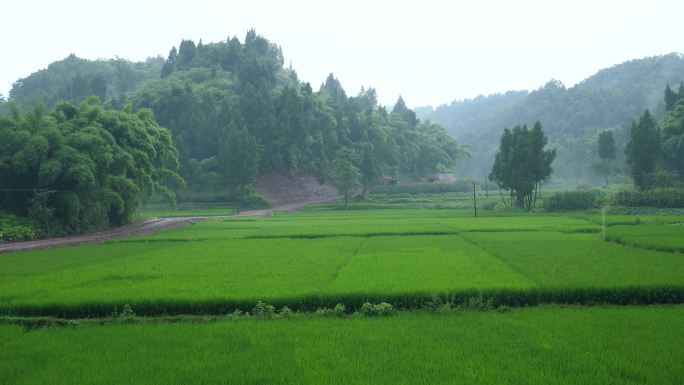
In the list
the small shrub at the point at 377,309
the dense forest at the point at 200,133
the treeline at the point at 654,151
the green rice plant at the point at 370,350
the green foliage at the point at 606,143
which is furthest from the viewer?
the green foliage at the point at 606,143

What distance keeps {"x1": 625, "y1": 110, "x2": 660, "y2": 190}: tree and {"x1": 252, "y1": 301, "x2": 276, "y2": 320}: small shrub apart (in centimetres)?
3932

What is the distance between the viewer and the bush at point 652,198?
113 feet

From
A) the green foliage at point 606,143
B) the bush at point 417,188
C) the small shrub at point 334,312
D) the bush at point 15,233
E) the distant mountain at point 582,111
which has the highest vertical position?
the distant mountain at point 582,111

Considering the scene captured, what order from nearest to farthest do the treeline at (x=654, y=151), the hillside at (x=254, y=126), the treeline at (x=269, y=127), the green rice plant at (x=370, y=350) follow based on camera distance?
1. the green rice plant at (x=370, y=350)
2. the treeline at (x=654, y=151)
3. the hillside at (x=254, y=126)
4. the treeline at (x=269, y=127)

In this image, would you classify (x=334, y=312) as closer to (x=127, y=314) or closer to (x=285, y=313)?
(x=285, y=313)

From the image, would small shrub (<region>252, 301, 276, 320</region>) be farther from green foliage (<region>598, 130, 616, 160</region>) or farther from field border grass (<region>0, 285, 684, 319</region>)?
green foliage (<region>598, 130, 616, 160</region>)

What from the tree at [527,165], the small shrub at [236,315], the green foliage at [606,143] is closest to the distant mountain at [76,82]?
the tree at [527,165]

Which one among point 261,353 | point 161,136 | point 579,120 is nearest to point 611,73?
point 579,120

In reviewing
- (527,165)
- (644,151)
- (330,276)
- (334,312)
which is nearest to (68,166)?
(330,276)

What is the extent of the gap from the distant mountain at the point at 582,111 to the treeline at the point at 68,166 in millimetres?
82345

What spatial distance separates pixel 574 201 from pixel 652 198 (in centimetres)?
573

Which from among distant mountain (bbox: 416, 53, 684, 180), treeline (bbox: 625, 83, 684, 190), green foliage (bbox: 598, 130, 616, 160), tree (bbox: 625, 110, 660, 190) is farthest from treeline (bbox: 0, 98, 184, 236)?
distant mountain (bbox: 416, 53, 684, 180)

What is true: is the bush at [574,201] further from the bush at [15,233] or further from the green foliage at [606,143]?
the bush at [15,233]

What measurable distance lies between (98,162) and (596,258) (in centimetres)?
2427
